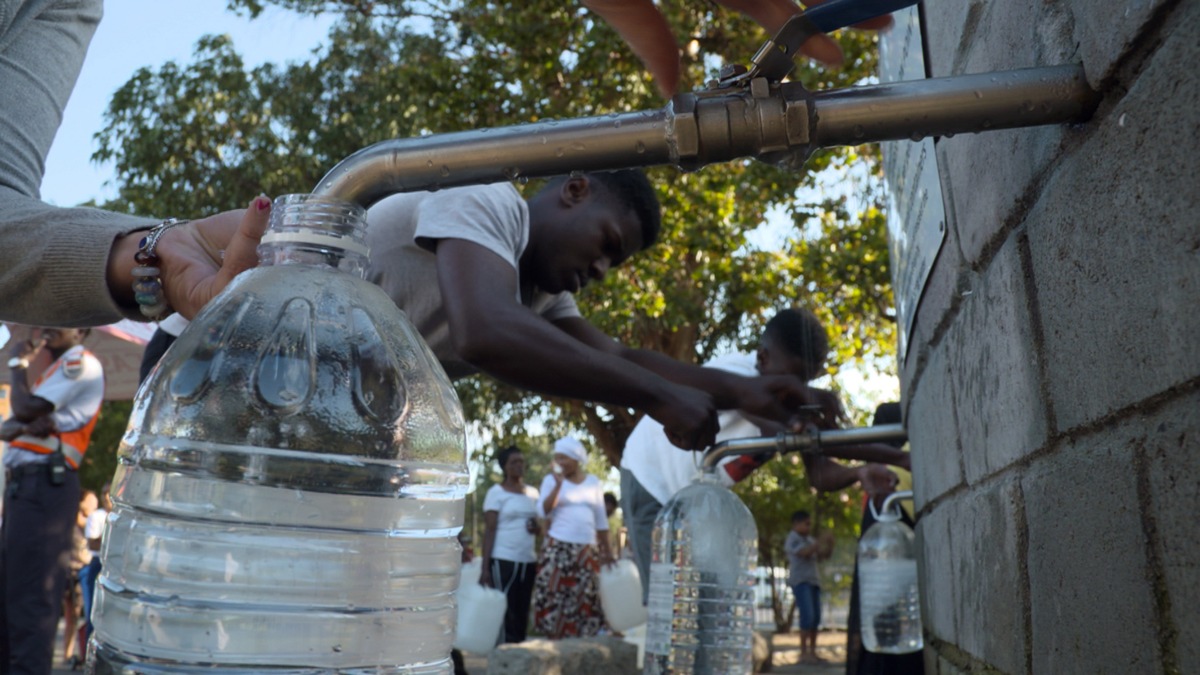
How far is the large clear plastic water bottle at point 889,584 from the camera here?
3904 mm

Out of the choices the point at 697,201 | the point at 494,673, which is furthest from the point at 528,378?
the point at 697,201

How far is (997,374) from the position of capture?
1382 millimetres

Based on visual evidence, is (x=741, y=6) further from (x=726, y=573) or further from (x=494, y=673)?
(x=494, y=673)

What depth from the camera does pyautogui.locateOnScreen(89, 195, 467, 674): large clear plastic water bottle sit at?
95cm

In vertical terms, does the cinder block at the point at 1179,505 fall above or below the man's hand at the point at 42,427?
below

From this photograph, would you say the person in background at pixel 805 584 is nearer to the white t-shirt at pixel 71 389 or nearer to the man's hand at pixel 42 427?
the white t-shirt at pixel 71 389

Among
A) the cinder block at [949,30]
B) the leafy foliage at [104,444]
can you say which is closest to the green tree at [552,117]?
the cinder block at [949,30]

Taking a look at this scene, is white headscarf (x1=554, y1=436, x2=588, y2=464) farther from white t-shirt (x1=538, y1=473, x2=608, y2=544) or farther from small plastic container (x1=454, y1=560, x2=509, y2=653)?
small plastic container (x1=454, y1=560, x2=509, y2=653)

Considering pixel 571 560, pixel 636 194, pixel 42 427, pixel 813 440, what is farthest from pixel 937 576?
pixel 571 560

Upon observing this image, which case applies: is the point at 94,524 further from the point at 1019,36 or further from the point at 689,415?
the point at 1019,36

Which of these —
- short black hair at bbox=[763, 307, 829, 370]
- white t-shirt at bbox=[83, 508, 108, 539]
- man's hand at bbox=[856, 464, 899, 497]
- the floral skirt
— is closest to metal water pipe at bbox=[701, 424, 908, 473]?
short black hair at bbox=[763, 307, 829, 370]

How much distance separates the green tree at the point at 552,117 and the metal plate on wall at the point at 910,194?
6.46m

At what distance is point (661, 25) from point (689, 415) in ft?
4.82

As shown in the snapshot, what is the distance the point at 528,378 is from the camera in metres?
2.70
